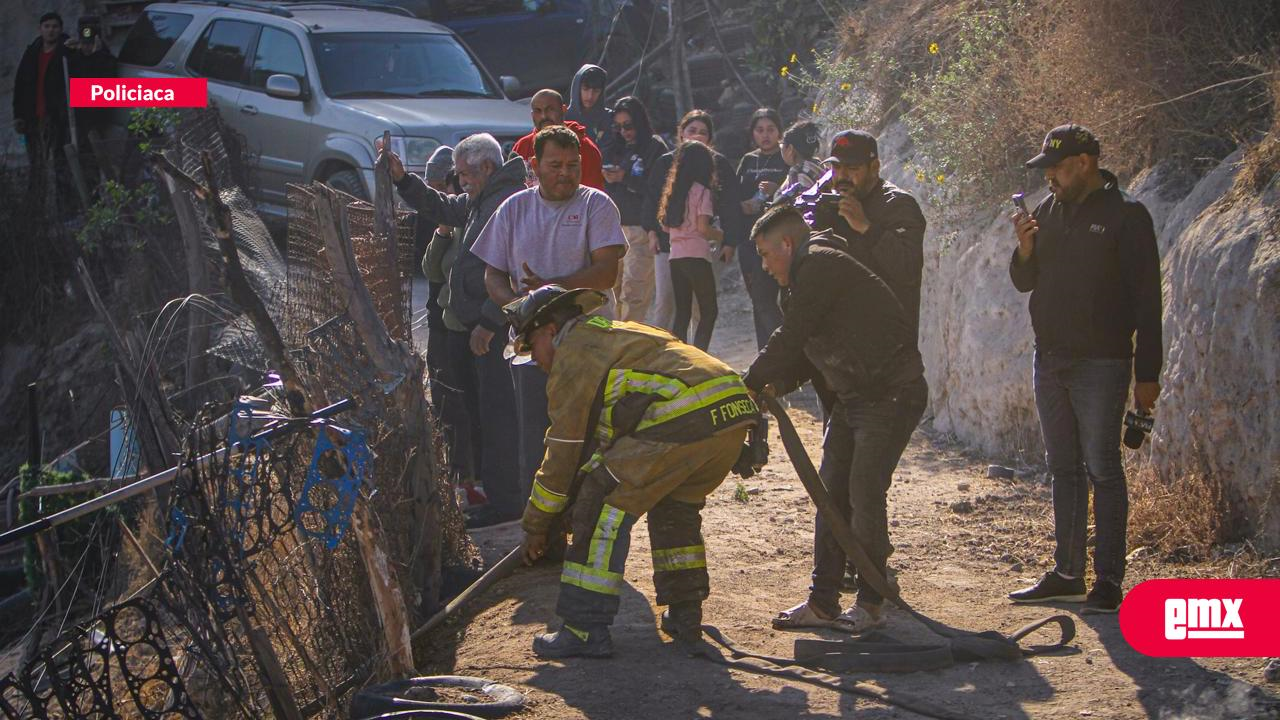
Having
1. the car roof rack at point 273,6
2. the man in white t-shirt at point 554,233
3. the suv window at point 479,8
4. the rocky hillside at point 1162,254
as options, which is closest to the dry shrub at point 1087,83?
the rocky hillside at point 1162,254

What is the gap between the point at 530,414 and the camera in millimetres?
6336

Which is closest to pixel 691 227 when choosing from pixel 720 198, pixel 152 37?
pixel 720 198

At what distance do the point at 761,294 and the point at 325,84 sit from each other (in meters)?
4.81

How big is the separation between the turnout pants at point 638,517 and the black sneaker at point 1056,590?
4.87 feet

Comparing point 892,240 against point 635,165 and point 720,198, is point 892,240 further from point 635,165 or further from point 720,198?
point 635,165

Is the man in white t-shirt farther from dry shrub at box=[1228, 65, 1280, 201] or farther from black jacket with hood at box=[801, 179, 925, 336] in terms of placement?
dry shrub at box=[1228, 65, 1280, 201]

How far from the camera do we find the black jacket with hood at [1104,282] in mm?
5262

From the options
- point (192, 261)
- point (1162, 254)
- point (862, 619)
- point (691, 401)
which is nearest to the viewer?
point (691, 401)

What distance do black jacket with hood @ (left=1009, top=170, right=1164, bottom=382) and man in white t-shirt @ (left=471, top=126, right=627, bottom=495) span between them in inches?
73.1

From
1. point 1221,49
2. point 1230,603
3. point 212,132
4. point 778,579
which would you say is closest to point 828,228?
point 778,579

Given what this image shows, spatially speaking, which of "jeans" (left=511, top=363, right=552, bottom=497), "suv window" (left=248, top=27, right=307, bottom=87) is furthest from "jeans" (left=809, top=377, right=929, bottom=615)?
"suv window" (left=248, top=27, right=307, bottom=87)

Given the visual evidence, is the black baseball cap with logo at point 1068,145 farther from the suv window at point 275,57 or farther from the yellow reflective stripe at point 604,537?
the suv window at point 275,57

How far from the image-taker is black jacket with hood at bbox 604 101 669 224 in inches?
385

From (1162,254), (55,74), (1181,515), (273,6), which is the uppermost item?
(273,6)
